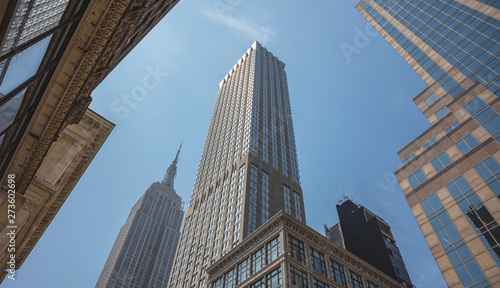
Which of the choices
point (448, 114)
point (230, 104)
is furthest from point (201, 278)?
point (230, 104)

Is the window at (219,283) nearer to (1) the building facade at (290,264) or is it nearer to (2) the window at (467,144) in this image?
(1) the building facade at (290,264)

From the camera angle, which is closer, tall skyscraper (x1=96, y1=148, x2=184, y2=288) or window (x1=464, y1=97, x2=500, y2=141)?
window (x1=464, y1=97, x2=500, y2=141)

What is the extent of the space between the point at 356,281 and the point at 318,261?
7.38 m

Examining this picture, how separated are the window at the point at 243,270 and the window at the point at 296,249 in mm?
7650

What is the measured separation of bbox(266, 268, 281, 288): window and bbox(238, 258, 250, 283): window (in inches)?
195

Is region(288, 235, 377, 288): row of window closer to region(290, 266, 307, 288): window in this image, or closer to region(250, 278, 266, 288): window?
region(290, 266, 307, 288): window

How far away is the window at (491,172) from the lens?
31119mm

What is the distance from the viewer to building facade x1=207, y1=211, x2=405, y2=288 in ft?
132

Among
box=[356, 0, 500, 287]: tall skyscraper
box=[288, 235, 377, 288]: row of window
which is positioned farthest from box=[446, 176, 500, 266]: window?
box=[288, 235, 377, 288]: row of window

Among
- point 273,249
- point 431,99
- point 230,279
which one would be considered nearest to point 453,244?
point 273,249

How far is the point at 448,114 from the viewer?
4259cm

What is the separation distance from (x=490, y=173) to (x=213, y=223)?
61756 mm

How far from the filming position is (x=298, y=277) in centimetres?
3947

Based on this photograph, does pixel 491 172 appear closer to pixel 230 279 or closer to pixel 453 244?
pixel 453 244
